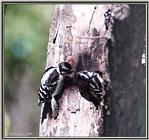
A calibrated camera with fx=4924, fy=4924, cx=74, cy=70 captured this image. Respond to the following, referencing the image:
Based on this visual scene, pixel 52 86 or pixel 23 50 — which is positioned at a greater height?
pixel 23 50

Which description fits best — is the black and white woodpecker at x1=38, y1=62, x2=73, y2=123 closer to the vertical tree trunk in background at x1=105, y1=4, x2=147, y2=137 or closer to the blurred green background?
the blurred green background

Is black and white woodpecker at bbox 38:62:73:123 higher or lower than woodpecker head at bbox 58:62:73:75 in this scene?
lower

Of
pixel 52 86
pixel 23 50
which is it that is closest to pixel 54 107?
pixel 52 86

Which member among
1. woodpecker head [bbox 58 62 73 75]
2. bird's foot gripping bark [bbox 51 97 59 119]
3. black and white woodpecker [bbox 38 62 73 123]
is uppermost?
woodpecker head [bbox 58 62 73 75]

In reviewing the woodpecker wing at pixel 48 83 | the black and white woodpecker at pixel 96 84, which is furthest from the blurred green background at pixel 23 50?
the black and white woodpecker at pixel 96 84

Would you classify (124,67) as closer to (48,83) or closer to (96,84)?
(96,84)

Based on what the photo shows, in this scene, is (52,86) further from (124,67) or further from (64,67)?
(124,67)

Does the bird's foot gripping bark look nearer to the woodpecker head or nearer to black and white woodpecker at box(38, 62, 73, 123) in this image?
black and white woodpecker at box(38, 62, 73, 123)

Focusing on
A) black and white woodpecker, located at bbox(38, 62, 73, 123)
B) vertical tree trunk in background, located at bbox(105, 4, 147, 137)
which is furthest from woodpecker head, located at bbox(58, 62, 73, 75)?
vertical tree trunk in background, located at bbox(105, 4, 147, 137)
